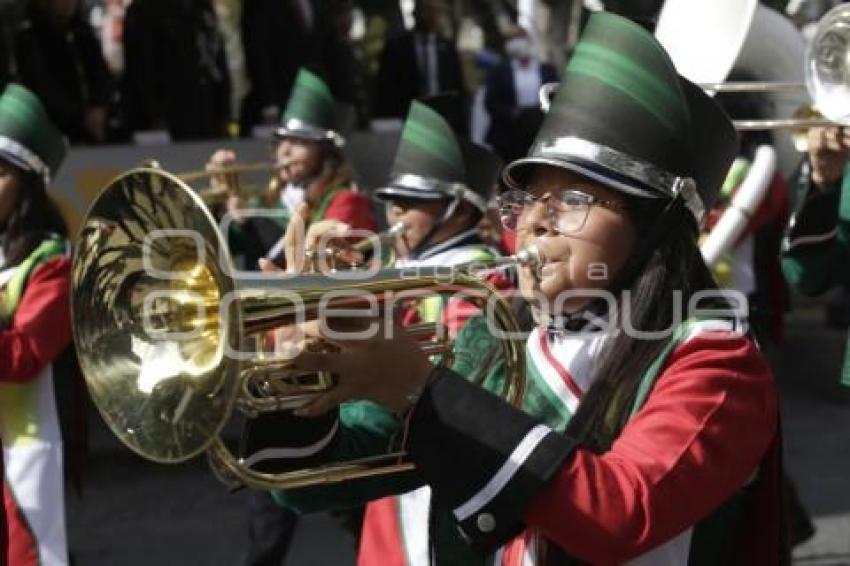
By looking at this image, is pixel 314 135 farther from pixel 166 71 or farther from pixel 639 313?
pixel 639 313

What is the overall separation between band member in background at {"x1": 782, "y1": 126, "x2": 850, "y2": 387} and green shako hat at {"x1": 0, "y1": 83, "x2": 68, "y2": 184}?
2.20 metres

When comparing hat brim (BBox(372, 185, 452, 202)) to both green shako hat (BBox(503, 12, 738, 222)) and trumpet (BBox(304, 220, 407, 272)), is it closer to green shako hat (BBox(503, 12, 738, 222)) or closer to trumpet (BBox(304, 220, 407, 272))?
trumpet (BBox(304, 220, 407, 272))

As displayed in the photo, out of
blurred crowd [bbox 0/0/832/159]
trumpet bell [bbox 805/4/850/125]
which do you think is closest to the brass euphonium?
trumpet bell [bbox 805/4/850/125]

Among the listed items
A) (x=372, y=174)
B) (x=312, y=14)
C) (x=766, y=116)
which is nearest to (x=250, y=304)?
(x=766, y=116)

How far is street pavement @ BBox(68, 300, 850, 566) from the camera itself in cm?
595

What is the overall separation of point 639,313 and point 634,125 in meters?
0.26

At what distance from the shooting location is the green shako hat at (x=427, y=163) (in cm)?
475

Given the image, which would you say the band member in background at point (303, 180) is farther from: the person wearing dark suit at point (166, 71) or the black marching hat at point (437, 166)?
the person wearing dark suit at point (166, 71)

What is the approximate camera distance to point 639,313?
229 cm

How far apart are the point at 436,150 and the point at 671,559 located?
2.71 metres

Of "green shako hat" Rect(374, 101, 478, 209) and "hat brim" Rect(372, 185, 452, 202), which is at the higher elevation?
"green shako hat" Rect(374, 101, 478, 209)

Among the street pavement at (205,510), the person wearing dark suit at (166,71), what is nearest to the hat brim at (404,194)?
the street pavement at (205,510)

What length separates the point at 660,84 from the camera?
2.29 meters

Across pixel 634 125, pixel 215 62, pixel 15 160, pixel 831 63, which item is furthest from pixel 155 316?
pixel 215 62
